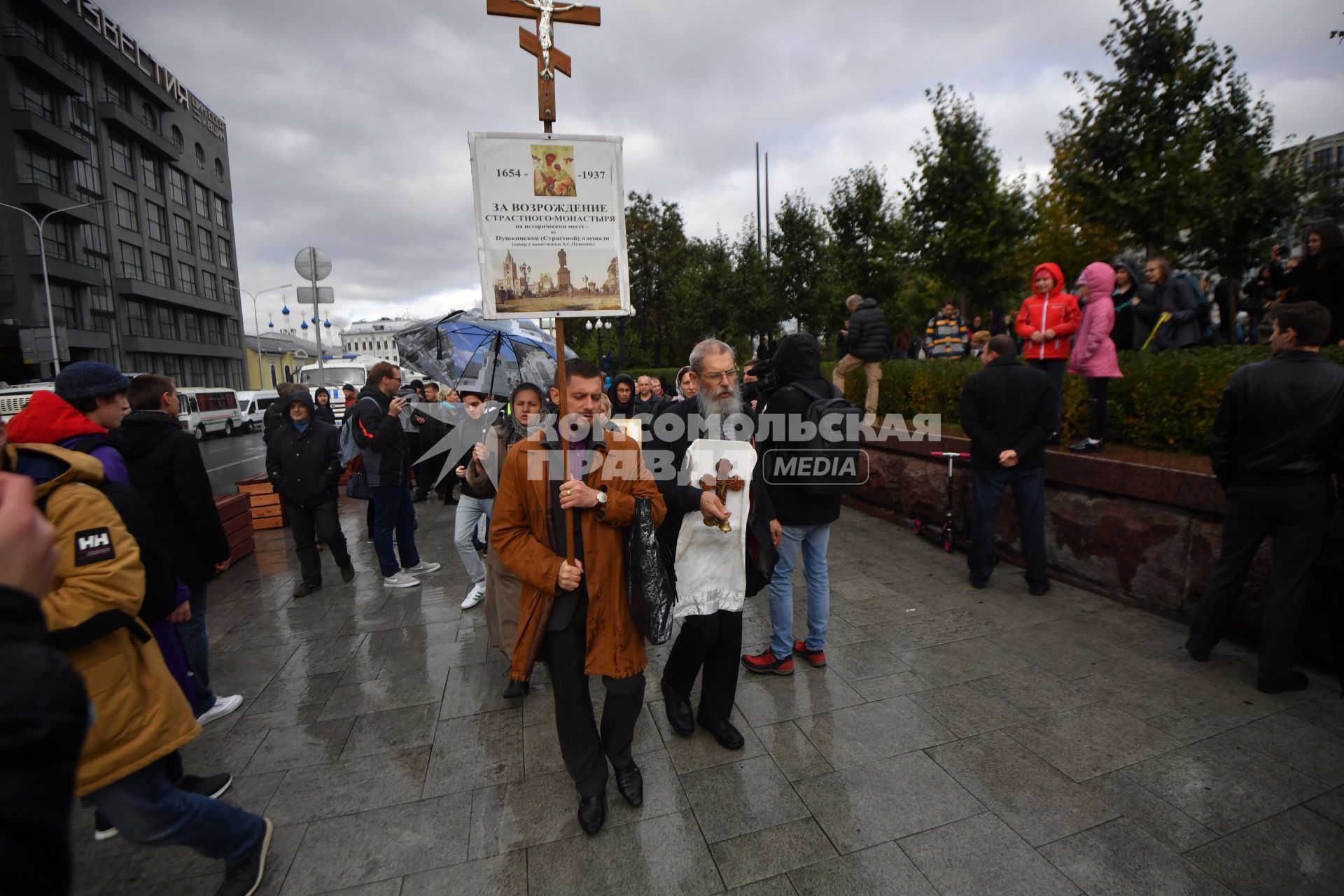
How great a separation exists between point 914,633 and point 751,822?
7.37ft

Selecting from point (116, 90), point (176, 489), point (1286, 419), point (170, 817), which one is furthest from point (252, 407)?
point (1286, 419)

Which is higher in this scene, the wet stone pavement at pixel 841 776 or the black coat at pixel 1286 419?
the black coat at pixel 1286 419

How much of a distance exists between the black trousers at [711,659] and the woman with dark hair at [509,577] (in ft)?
2.68

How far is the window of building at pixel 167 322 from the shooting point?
146ft

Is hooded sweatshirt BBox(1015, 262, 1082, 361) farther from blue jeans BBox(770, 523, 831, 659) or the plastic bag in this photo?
the plastic bag

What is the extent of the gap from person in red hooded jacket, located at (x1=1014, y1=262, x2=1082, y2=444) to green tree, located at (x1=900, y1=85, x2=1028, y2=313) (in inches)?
264

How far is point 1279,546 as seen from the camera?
11.2ft

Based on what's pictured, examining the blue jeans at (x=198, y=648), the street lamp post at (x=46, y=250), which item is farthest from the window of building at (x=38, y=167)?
the blue jeans at (x=198, y=648)

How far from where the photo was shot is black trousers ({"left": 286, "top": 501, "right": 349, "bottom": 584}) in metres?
5.83

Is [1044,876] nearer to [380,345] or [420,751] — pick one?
[420,751]

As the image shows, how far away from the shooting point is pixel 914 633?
443 cm

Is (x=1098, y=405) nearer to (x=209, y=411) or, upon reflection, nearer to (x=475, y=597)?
(x=475, y=597)

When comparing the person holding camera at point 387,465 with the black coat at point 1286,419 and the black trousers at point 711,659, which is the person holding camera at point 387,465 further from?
the black coat at point 1286,419

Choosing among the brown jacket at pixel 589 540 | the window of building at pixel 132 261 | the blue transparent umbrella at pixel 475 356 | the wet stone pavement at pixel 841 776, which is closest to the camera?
the wet stone pavement at pixel 841 776
